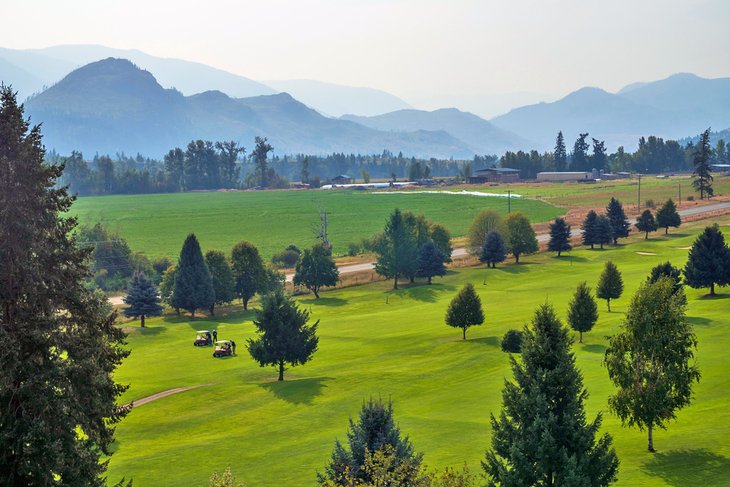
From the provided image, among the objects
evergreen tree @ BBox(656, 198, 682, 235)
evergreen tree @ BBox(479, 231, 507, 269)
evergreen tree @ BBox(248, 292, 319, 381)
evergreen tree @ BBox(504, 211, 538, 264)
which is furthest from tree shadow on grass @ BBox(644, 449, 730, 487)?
Answer: evergreen tree @ BBox(656, 198, 682, 235)

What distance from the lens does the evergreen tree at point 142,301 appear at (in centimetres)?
8069

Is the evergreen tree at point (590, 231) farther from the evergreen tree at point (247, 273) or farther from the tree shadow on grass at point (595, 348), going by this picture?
the tree shadow on grass at point (595, 348)

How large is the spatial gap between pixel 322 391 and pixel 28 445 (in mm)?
30778

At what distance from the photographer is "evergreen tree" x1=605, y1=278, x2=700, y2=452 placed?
1391 inches

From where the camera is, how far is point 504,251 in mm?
107688

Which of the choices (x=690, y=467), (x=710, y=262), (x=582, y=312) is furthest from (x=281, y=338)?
(x=710, y=262)

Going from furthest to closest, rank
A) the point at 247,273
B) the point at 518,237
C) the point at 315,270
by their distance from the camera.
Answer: the point at 518,237 < the point at 315,270 < the point at 247,273

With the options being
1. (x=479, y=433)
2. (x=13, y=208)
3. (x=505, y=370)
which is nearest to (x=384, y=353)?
(x=505, y=370)

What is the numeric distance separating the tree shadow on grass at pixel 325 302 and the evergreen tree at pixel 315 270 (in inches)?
114

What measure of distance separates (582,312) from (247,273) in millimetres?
42295

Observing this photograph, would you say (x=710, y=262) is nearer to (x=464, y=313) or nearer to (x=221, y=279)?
(x=464, y=313)

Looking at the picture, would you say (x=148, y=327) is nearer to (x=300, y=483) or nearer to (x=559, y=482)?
(x=300, y=483)

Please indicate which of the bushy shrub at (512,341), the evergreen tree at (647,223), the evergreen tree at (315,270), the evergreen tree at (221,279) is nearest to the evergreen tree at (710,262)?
the bushy shrub at (512,341)

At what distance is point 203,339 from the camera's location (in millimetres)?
70000
